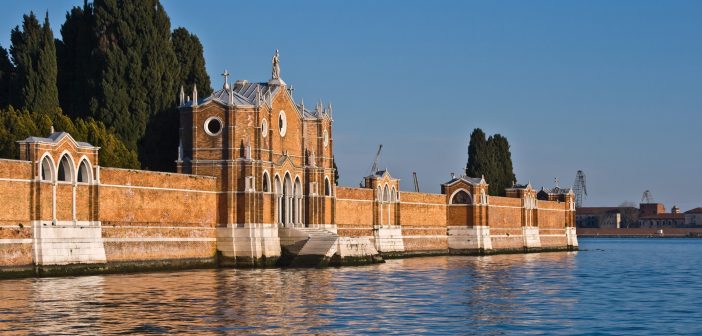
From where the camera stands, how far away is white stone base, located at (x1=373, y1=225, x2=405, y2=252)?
67.8 metres

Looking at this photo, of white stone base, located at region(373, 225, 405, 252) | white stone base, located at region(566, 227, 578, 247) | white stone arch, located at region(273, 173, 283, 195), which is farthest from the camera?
white stone base, located at region(566, 227, 578, 247)

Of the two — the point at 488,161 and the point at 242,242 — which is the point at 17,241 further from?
the point at 488,161

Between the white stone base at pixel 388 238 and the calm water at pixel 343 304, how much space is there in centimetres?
1895

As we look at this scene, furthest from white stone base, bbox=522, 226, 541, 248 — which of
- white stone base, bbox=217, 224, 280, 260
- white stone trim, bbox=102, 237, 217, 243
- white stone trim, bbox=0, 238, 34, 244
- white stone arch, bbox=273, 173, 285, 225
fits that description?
white stone trim, bbox=0, 238, 34, 244

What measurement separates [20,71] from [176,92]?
8223mm

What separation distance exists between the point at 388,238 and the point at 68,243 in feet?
99.4

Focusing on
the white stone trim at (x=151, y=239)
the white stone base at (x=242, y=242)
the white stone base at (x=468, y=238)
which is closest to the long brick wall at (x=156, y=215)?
the white stone trim at (x=151, y=239)

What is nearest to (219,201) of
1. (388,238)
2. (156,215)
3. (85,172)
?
(156,215)

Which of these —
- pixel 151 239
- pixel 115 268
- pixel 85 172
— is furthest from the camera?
pixel 151 239

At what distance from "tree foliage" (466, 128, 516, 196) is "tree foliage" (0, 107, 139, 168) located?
4443 centimetres

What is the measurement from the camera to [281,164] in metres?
55.2

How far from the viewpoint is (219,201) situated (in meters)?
51.7

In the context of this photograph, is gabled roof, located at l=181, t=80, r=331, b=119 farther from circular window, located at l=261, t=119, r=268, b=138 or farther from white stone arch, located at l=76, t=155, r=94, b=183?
white stone arch, located at l=76, t=155, r=94, b=183

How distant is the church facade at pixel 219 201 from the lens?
40312 millimetres
